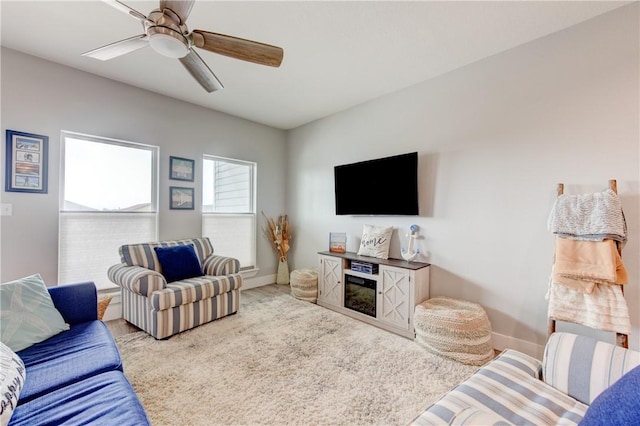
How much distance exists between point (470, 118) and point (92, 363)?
340 cm

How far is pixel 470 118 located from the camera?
8.75 feet

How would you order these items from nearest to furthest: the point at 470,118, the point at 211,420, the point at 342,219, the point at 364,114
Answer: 1. the point at 211,420
2. the point at 470,118
3. the point at 364,114
4. the point at 342,219

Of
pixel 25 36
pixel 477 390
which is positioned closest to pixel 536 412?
pixel 477 390

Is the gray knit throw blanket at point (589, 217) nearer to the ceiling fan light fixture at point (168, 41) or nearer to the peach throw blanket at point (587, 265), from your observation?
the peach throw blanket at point (587, 265)

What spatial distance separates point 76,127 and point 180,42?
6.95ft

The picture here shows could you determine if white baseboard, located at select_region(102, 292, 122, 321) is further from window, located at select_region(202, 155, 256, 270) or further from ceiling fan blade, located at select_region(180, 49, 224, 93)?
ceiling fan blade, located at select_region(180, 49, 224, 93)

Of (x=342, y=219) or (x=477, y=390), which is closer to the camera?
(x=477, y=390)

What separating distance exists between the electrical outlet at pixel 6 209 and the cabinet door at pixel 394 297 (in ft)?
11.9

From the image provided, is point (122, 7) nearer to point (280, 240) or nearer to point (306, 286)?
point (306, 286)

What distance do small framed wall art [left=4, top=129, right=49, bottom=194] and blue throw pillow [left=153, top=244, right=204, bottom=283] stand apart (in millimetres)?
1238

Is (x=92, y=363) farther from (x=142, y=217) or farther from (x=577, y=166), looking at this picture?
(x=577, y=166)

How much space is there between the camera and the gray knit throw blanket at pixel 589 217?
70.1 inches

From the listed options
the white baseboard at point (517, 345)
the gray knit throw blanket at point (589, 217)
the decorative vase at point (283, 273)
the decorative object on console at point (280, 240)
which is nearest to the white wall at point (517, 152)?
the white baseboard at point (517, 345)

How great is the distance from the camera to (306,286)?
369cm
